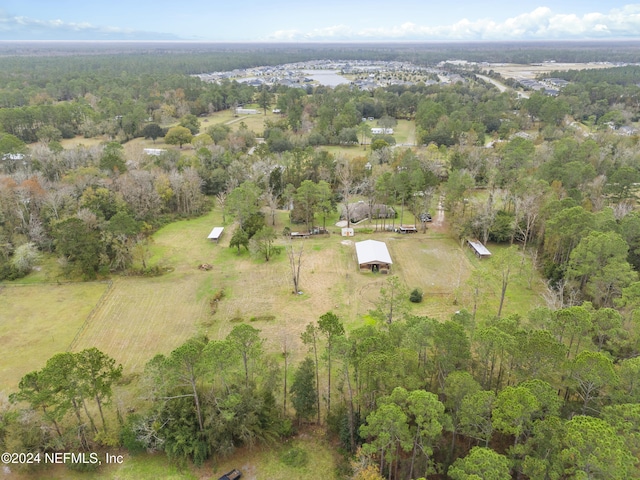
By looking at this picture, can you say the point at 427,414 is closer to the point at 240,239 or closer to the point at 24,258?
the point at 240,239

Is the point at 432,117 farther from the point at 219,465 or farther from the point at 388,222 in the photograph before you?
the point at 219,465

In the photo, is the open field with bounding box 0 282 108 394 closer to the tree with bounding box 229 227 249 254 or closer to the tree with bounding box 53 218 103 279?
the tree with bounding box 53 218 103 279

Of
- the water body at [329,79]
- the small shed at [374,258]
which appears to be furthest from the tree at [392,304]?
the water body at [329,79]

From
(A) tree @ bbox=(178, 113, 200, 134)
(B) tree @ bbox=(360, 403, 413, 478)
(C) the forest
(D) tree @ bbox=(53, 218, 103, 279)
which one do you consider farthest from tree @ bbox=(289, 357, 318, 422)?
(A) tree @ bbox=(178, 113, 200, 134)

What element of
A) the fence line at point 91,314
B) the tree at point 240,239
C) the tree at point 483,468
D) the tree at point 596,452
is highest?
the tree at point 596,452

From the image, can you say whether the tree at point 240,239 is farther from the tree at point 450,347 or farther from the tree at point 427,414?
A: the tree at point 427,414

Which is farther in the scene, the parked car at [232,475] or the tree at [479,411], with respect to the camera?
the parked car at [232,475]

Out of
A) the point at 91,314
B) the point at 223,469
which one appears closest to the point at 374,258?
the point at 223,469
